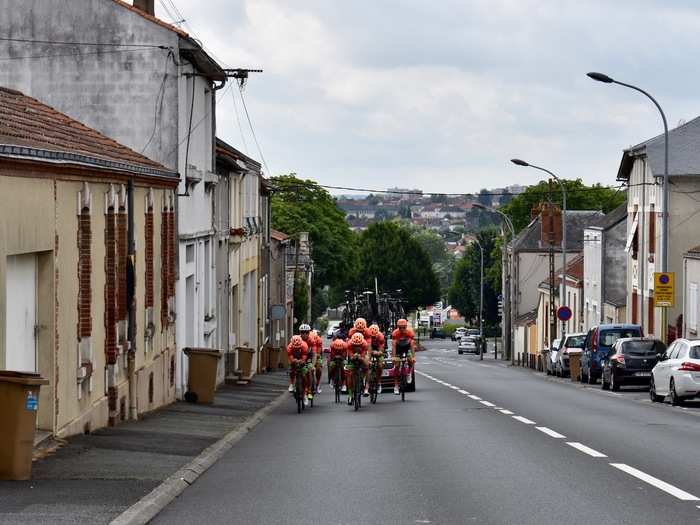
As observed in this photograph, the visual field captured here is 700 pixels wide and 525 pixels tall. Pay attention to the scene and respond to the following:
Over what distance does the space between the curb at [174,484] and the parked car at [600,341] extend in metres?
23.1

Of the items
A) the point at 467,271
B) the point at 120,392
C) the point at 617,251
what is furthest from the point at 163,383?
the point at 467,271

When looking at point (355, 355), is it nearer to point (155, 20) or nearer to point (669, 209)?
point (155, 20)

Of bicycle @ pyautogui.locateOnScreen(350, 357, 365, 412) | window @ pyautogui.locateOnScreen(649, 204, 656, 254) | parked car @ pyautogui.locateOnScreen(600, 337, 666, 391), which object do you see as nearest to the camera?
bicycle @ pyautogui.locateOnScreen(350, 357, 365, 412)

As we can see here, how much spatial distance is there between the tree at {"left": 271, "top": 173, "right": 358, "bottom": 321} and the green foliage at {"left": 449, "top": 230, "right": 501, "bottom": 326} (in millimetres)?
32048

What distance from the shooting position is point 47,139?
17.6 metres

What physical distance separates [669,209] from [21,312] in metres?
40.5

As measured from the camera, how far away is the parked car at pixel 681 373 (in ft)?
91.9

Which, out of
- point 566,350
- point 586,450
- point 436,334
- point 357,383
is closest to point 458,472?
point 586,450

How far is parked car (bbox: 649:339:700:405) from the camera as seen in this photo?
91.9ft

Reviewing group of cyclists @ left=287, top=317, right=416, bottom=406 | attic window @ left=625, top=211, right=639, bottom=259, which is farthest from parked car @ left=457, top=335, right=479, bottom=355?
group of cyclists @ left=287, top=317, right=416, bottom=406

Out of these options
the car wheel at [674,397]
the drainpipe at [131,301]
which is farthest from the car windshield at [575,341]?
the drainpipe at [131,301]

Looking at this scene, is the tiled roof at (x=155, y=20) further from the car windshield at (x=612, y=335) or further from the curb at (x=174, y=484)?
the car windshield at (x=612, y=335)

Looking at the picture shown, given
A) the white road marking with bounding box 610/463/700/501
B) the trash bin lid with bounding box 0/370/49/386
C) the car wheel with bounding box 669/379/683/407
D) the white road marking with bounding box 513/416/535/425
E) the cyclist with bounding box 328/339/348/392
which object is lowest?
the car wheel with bounding box 669/379/683/407

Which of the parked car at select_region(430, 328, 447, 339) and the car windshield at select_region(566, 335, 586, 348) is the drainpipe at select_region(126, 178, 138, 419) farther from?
the parked car at select_region(430, 328, 447, 339)
